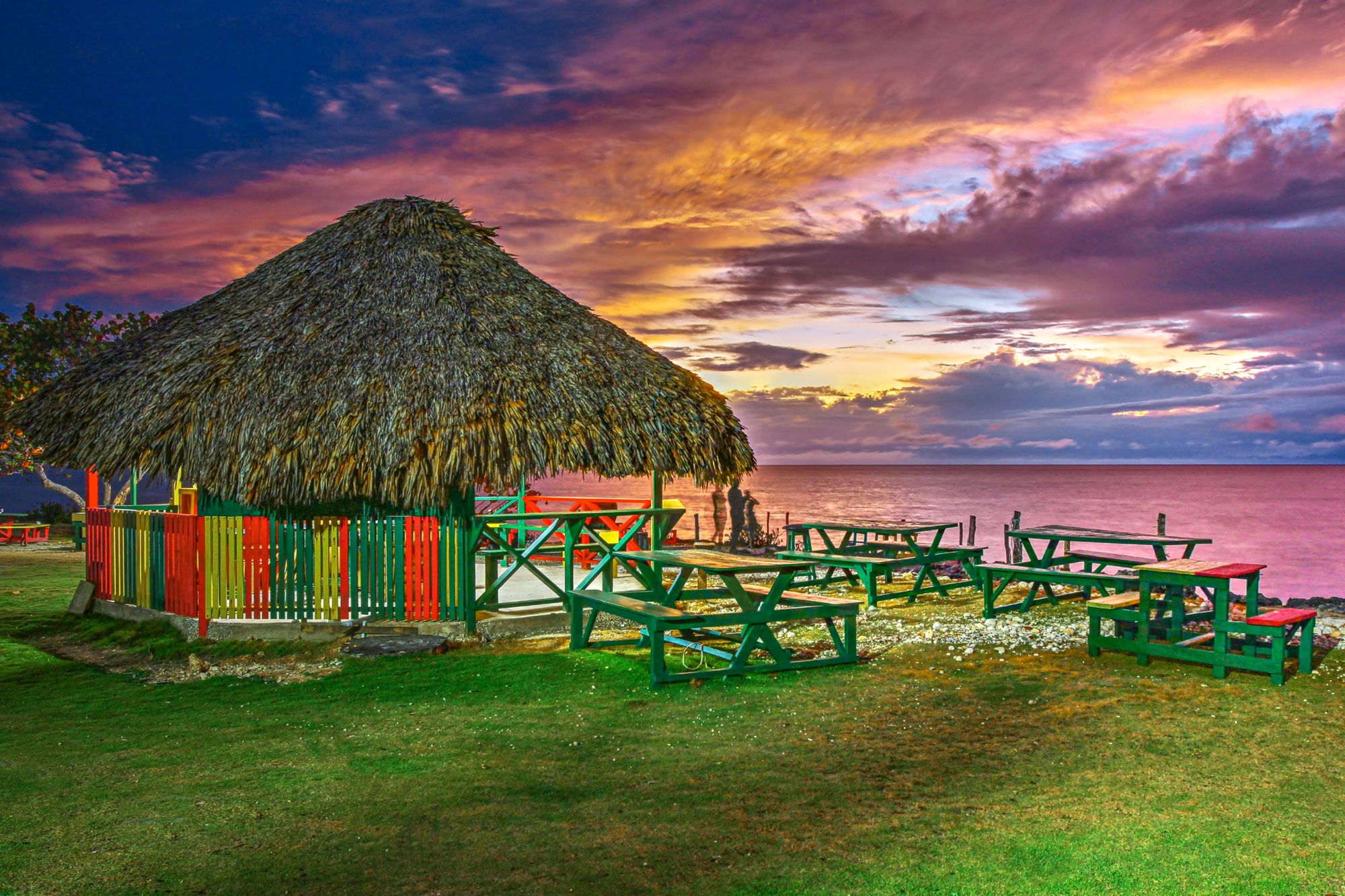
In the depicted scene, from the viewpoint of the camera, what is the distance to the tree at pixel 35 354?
27391mm

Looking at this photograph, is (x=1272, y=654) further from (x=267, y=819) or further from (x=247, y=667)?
(x=247, y=667)

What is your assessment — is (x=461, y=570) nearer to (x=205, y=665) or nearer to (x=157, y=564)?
(x=205, y=665)

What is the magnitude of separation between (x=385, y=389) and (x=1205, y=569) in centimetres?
895

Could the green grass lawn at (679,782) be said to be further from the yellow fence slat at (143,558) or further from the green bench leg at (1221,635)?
the yellow fence slat at (143,558)

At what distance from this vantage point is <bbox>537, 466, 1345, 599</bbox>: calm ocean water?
39.9m

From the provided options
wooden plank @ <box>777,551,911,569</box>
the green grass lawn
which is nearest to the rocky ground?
the green grass lawn

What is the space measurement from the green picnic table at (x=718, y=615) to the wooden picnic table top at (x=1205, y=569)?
2.99 meters

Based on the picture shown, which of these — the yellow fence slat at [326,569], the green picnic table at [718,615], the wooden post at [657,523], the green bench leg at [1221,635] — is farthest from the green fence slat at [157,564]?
the green bench leg at [1221,635]

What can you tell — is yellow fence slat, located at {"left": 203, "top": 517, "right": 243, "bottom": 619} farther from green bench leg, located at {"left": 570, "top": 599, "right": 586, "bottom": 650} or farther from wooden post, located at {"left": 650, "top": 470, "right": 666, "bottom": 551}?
wooden post, located at {"left": 650, "top": 470, "right": 666, "bottom": 551}

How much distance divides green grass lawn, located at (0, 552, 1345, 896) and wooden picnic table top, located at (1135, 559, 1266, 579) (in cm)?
95

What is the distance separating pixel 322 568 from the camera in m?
10.0

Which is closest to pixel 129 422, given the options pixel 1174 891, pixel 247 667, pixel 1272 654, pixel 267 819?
pixel 247 667

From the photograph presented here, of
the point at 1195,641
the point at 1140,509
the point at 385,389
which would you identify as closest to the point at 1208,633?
the point at 1195,641

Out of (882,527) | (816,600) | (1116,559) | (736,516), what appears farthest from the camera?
(736,516)
